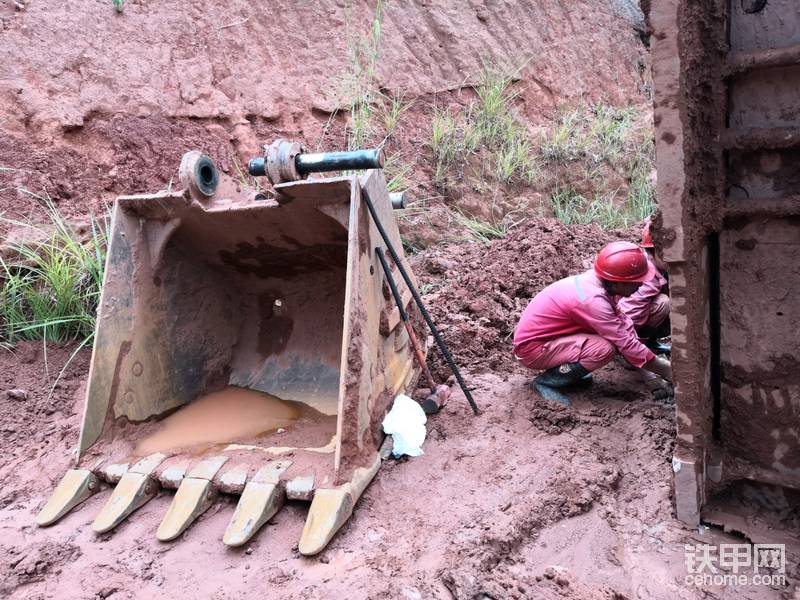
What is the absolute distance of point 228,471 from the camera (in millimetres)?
2568

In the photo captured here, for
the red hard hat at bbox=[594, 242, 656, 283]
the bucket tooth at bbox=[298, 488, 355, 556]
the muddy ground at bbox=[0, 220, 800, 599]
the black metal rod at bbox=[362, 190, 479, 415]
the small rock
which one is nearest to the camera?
the muddy ground at bbox=[0, 220, 800, 599]

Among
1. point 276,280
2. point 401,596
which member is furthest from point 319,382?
point 401,596

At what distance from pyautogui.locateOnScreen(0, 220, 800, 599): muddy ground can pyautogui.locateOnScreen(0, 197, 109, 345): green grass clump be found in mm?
679

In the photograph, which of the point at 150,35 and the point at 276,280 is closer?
the point at 276,280

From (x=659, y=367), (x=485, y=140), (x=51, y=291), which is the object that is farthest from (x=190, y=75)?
(x=659, y=367)

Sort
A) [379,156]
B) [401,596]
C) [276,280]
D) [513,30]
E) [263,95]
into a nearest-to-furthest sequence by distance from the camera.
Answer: [401,596] → [379,156] → [276,280] → [263,95] → [513,30]

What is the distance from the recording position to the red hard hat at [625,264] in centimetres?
299

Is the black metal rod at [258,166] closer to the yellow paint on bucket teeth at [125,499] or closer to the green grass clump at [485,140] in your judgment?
the yellow paint on bucket teeth at [125,499]

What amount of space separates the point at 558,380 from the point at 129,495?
6.80 feet

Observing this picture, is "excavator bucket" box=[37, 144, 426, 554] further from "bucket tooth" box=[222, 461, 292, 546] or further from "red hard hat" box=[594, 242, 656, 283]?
"red hard hat" box=[594, 242, 656, 283]

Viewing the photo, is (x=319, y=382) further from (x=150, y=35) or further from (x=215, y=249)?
(x=150, y=35)

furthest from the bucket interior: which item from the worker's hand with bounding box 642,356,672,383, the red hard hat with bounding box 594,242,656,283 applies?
the worker's hand with bounding box 642,356,672,383

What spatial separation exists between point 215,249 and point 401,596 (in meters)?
2.10

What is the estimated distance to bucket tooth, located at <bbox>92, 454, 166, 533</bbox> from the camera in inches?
96.8
